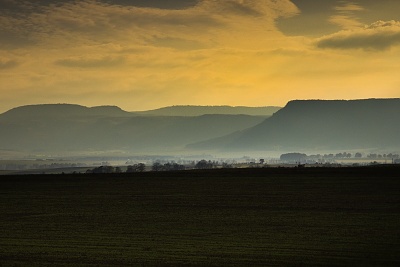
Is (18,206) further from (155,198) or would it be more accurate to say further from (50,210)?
(155,198)

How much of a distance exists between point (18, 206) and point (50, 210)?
Answer: 482cm

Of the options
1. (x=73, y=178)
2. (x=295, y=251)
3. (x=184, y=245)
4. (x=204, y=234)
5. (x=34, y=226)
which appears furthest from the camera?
(x=73, y=178)

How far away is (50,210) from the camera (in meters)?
54.1

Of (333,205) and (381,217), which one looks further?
(333,205)

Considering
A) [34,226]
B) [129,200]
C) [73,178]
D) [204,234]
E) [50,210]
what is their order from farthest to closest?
[73,178]
[129,200]
[50,210]
[34,226]
[204,234]

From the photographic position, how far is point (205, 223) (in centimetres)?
4419

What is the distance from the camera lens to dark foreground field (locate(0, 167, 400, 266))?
104 ft

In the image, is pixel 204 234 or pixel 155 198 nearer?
pixel 204 234

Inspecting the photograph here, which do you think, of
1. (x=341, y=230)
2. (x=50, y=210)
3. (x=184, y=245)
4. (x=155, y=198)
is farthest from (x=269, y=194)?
(x=184, y=245)

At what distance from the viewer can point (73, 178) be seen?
94.8m

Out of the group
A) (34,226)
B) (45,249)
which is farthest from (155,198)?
(45,249)

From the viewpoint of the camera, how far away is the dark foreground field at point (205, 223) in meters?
31.7

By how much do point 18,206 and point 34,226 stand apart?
47.1 feet

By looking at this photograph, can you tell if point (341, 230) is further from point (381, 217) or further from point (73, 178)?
point (73, 178)
